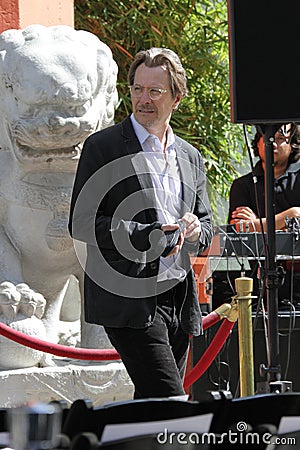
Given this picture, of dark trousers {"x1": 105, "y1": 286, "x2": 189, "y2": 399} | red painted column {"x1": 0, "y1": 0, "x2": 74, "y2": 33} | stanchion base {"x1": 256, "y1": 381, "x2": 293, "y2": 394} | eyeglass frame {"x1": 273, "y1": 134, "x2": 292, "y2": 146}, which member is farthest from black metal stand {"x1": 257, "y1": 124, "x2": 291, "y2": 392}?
red painted column {"x1": 0, "y1": 0, "x2": 74, "y2": 33}

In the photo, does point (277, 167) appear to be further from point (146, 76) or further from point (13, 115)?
point (146, 76)

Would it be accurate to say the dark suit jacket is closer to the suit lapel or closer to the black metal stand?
the suit lapel

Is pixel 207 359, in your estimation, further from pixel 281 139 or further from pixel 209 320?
pixel 281 139

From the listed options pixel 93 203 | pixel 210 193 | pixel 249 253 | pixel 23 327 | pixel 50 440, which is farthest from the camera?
pixel 210 193

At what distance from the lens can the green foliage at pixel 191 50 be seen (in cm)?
930

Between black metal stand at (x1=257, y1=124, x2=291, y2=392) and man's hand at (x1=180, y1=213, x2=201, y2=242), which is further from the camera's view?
black metal stand at (x1=257, y1=124, x2=291, y2=392)

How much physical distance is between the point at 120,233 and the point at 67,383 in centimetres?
121

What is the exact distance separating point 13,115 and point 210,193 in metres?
4.96

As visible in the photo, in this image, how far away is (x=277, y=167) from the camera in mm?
6137

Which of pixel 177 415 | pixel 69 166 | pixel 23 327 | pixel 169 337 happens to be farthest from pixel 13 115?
pixel 177 415

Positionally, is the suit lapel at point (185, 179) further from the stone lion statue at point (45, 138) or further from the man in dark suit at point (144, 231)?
the stone lion statue at point (45, 138)

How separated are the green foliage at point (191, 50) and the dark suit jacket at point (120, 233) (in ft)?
16.6

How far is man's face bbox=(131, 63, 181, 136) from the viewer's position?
399cm

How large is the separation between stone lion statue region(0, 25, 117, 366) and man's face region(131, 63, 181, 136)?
2.49 feet
